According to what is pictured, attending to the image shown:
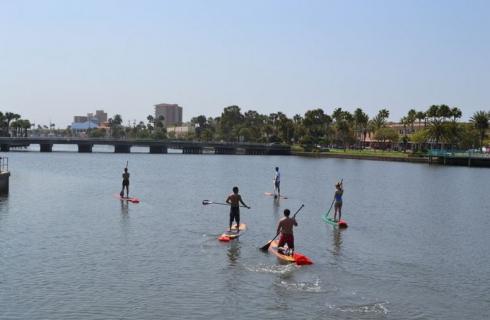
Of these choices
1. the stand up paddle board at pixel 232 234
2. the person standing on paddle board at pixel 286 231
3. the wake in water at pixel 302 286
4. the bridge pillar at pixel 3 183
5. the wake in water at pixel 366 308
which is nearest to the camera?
the wake in water at pixel 366 308

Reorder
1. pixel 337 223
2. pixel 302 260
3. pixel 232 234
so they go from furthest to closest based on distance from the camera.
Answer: pixel 337 223
pixel 232 234
pixel 302 260

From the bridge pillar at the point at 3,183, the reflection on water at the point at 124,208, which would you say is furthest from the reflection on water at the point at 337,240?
the bridge pillar at the point at 3,183

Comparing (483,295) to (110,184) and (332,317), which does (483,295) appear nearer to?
(332,317)

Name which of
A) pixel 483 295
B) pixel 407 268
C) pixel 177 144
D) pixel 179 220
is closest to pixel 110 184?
pixel 179 220

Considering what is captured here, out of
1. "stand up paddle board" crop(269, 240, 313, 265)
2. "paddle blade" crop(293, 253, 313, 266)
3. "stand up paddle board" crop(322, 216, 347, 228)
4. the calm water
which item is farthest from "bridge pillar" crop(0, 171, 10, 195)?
"paddle blade" crop(293, 253, 313, 266)

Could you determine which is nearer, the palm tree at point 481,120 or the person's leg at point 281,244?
the person's leg at point 281,244

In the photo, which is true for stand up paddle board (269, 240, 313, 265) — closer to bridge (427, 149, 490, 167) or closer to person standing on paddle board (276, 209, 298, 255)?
person standing on paddle board (276, 209, 298, 255)

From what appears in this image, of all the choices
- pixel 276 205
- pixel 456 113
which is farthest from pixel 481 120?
pixel 276 205

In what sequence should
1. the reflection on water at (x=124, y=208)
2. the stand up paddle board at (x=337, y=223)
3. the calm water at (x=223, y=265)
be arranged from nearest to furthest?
the calm water at (x=223, y=265), the stand up paddle board at (x=337, y=223), the reflection on water at (x=124, y=208)

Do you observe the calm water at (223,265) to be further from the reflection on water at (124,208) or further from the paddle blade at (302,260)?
the paddle blade at (302,260)

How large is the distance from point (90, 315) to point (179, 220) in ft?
63.8

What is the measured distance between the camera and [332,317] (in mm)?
17859

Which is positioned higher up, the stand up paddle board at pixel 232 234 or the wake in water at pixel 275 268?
the stand up paddle board at pixel 232 234

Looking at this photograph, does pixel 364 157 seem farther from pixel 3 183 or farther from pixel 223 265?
pixel 223 265
